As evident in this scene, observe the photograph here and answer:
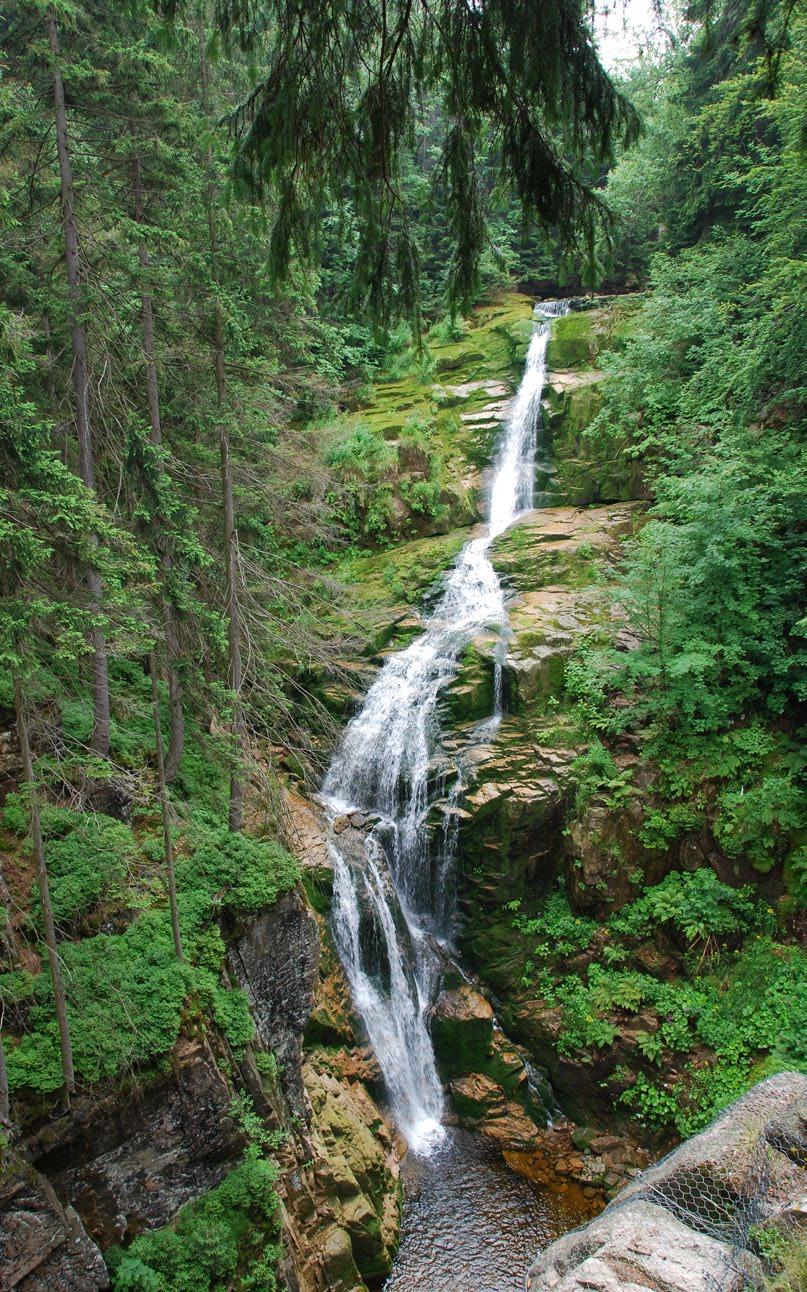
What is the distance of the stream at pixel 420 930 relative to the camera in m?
8.16

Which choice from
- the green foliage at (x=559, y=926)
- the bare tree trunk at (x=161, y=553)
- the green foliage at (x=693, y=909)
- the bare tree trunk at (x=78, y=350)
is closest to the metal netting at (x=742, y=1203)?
the green foliage at (x=693, y=909)

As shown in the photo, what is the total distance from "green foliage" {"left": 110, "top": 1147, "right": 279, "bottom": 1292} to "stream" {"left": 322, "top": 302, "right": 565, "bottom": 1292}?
7.58 ft

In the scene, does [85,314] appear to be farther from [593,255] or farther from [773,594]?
[773,594]

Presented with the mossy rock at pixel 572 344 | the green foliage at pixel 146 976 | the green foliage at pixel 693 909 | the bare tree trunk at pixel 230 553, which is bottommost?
the green foliage at pixel 693 909

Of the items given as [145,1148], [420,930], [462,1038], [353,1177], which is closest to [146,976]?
[145,1148]

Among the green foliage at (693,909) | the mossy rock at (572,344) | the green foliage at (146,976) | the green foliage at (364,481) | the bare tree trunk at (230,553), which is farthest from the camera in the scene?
the mossy rock at (572,344)

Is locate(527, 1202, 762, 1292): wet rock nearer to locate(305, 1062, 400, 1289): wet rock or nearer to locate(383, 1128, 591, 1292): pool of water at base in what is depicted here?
locate(383, 1128, 591, 1292): pool of water at base

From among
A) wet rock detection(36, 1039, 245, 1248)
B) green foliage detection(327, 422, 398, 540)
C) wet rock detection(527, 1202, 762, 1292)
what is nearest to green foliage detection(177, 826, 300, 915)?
wet rock detection(36, 1039, 245, 1248)

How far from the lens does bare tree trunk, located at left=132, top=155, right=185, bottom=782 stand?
8086 millimetres

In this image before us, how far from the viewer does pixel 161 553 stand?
27.2ft

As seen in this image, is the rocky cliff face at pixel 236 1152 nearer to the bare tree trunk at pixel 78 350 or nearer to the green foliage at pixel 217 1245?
the green foliage at pixel 217 1245

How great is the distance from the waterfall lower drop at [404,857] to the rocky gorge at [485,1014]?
0.88 ft

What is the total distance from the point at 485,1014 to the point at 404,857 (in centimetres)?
263

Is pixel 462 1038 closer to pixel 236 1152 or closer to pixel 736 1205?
pixel 236 1152
